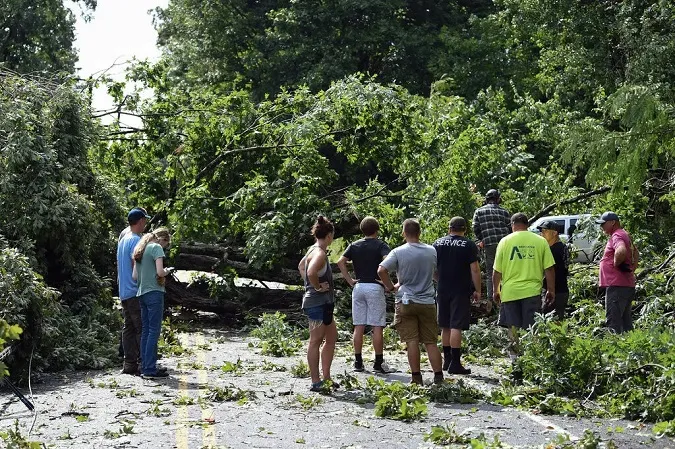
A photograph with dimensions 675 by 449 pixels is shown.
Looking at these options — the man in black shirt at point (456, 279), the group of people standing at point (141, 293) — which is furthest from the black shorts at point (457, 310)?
the group of people standing at point (141, 293)

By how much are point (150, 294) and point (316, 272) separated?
2.36m

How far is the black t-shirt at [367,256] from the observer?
38.6 ft

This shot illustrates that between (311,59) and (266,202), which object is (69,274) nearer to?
(266,202)

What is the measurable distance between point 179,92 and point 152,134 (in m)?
0.98

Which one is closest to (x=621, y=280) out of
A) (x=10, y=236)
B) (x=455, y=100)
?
(x=10, y=236)

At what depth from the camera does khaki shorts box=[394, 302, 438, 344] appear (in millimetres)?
10305

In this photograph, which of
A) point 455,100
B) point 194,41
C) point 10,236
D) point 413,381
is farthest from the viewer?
point 194,41

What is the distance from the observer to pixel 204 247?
61.1 ft

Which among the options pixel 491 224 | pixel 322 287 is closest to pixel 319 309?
pixel 322 287

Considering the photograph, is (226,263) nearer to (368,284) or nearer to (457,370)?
(368,284)

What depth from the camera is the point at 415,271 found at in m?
10.3

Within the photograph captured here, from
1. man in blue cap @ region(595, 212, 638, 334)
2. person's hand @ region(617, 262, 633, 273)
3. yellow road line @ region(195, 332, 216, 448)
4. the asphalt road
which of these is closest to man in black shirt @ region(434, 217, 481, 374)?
the asphalt road

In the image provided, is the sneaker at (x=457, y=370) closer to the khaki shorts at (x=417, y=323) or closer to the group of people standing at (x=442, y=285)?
the group of people standing at (x=442, y=285)

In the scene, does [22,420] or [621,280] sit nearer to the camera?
[22,420]
